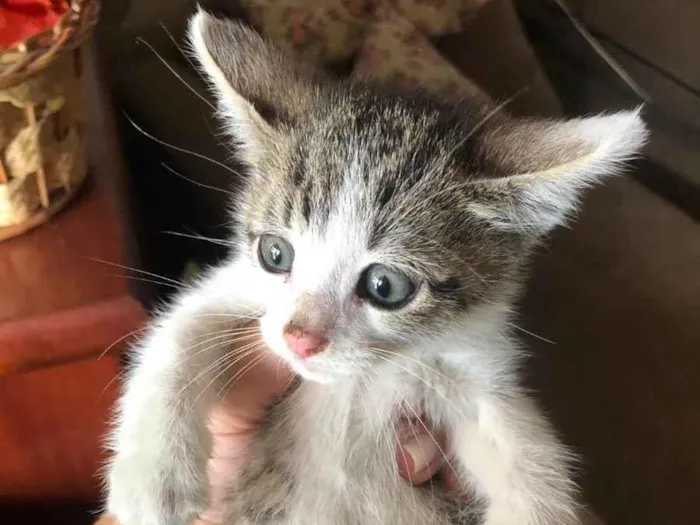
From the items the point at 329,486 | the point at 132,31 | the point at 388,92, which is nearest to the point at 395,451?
Answer: the point at 329,486

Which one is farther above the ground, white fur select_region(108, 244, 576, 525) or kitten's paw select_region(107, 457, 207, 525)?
white fur select_region(108, 244, 576, 525)

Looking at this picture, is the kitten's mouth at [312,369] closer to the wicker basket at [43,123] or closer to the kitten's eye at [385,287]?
the kitten's eye at [385,287]

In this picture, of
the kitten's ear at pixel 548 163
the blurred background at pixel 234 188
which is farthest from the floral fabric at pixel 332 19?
the kitten's ear at pixel 548 163

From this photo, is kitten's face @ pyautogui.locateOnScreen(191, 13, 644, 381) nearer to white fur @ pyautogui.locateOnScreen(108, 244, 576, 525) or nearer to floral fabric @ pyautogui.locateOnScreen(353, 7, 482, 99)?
white fur @ pyautogui.locateOnScreen(108, 244, 576, 525)

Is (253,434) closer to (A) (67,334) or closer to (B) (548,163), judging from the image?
(A) (67,334)

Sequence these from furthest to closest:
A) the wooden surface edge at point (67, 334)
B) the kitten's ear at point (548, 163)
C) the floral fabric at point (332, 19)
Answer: the floral fabric at point (332, 19) → the wooden surface edge at point (67, 334) → the kitten's ear at point (548, 163)

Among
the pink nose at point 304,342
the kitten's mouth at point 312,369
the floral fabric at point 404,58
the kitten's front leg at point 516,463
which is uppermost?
the floral fabric at point 404,58

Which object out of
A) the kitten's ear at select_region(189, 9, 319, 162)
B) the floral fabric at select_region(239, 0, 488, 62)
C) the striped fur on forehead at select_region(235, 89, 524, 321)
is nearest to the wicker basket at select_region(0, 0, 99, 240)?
the kitten's ear at select_region(189, 9, 319, 162)
